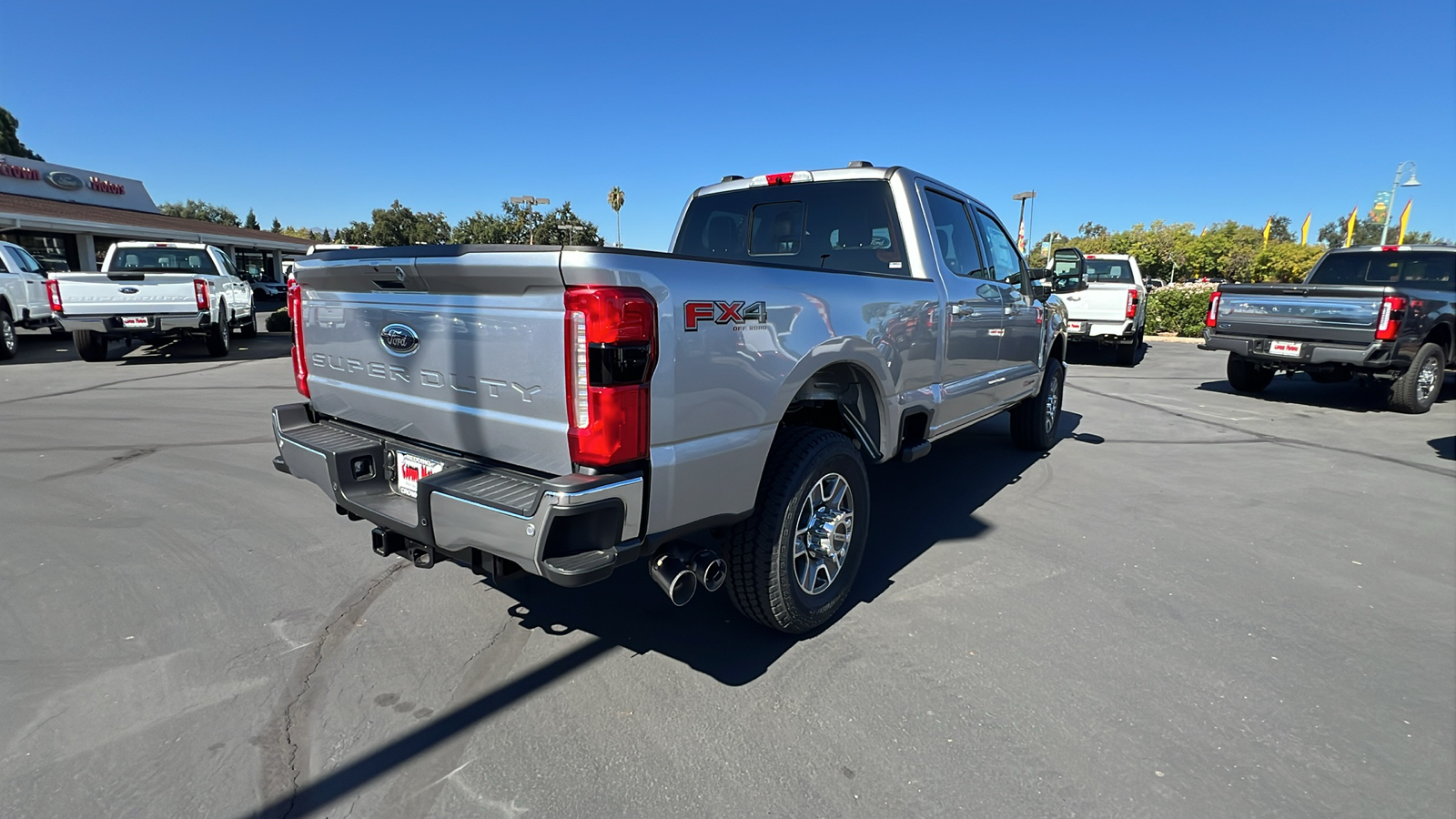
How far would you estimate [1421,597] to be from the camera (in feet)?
12.6

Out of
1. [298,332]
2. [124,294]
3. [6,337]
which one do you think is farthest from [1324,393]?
[6,337]

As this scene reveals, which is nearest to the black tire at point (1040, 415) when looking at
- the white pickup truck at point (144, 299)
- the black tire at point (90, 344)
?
the white pickup truck at point (144, 299)

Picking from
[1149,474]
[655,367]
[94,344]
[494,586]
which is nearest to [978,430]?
[1149,474]

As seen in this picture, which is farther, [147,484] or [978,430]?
[978,430]

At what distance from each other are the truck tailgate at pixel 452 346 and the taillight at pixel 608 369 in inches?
2.2

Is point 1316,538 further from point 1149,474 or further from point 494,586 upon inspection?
point 494,586

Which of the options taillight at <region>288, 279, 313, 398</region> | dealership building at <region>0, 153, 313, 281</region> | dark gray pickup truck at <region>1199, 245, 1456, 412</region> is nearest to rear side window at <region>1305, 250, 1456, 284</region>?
dark gray pickup truck at <region>1199, 245, 1456, 412</region>

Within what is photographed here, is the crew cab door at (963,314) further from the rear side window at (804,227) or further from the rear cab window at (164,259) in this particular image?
the rear cab window at (164,259)

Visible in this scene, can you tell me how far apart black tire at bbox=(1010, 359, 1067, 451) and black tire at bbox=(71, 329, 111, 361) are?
13.6m

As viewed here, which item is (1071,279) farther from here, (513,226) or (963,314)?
(513,226)

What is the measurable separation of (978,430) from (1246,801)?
573 centimetres

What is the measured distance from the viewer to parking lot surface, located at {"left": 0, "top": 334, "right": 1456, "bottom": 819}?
2332 mm

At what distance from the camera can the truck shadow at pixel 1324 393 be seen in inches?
382

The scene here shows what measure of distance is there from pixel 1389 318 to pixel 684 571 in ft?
31.5
